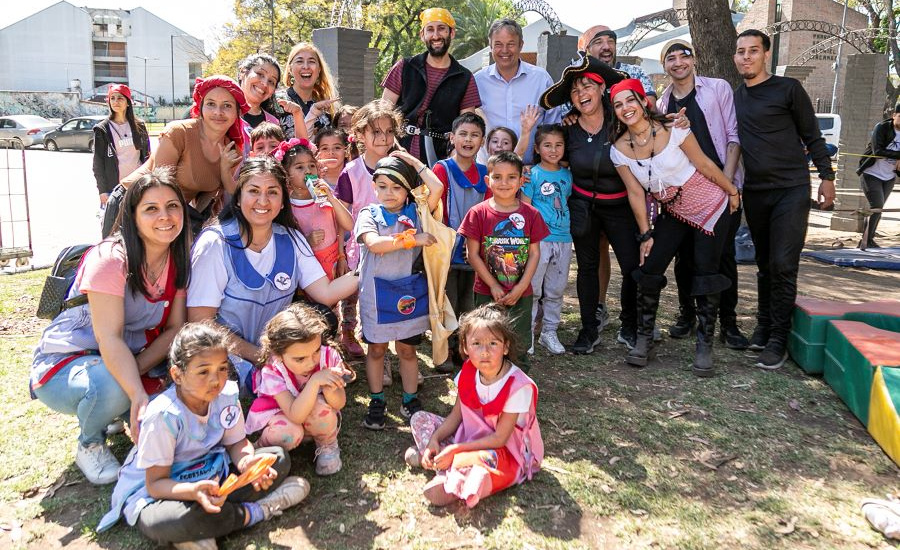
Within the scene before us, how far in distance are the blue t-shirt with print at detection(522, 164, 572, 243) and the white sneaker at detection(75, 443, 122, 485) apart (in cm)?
289

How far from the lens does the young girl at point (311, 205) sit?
13.2 ft

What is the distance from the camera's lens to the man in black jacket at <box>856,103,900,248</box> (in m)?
8.68

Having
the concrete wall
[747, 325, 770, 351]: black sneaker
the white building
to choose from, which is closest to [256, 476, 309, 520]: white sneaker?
[747, 325, 770, 351]: black sneaker

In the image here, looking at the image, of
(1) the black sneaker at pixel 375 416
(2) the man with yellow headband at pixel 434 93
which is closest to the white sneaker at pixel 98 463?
(1) the black sneaker at pixel 375 416

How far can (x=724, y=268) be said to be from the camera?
485 cm

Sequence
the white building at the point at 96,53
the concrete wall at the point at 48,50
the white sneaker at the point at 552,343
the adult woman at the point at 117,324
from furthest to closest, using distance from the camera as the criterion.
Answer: the white building at the point at 96,53 < the concrete wall at the point at 48,50 < the white sneaker at the point at 552,343 < the adult woman at the point at 117,324

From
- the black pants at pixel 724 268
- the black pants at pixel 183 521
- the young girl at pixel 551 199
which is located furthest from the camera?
the black pants at pixel 724 268

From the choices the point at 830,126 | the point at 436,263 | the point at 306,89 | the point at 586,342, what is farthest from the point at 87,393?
the point at 830,126

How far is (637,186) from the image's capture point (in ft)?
14.5

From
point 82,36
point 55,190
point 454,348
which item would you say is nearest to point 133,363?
point 454,348

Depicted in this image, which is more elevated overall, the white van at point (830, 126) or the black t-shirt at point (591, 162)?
the white van at point (830, 126)

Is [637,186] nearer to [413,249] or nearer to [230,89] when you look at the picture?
[413,249]

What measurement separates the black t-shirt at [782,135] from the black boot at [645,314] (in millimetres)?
989

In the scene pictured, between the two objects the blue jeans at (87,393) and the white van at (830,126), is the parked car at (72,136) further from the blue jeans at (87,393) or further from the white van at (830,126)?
the blue jeans at (87,393)
